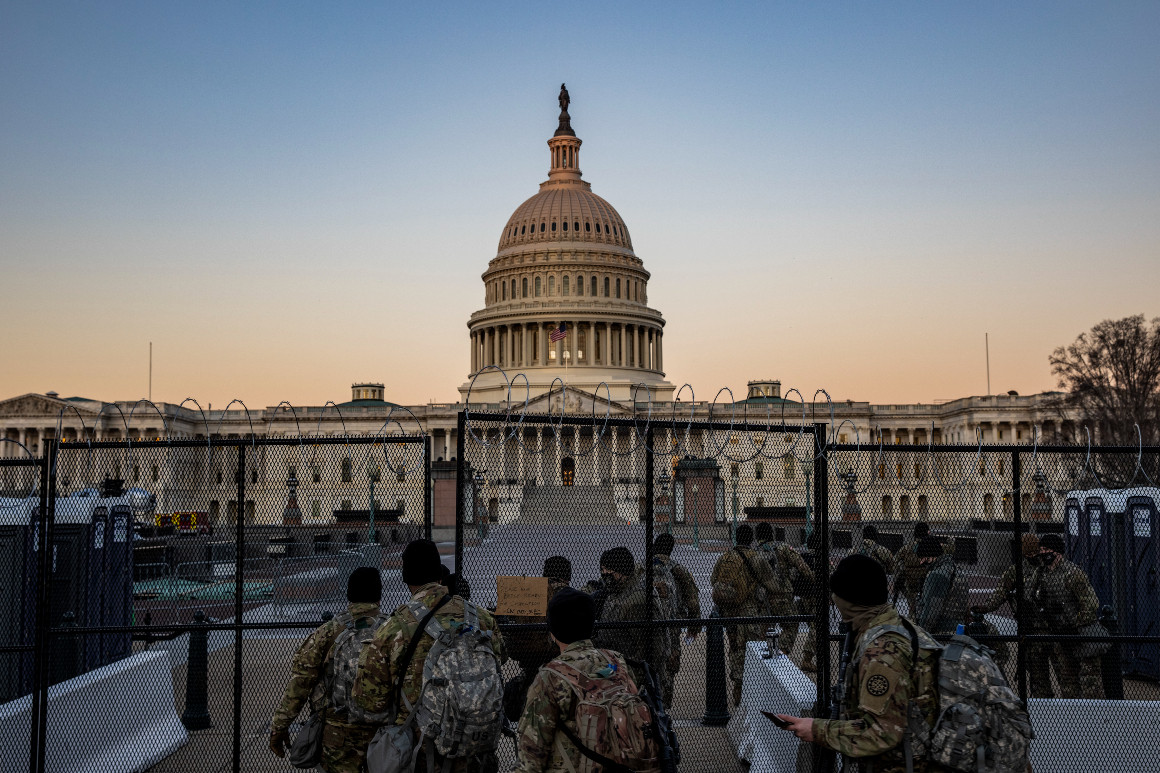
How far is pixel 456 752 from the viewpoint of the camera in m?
5.46

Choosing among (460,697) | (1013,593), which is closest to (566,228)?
(1013,593)

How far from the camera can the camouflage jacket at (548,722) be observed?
16.4 ft

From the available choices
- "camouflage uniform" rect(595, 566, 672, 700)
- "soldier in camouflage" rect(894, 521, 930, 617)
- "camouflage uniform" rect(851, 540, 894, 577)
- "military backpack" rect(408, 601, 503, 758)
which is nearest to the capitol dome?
"camouflage uniform" rect(851, 540, 894, 577)

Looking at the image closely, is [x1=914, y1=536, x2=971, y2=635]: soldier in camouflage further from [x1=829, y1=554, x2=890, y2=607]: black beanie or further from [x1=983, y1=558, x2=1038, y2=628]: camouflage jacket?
[x1=829, y1=554, x2=890, y2=607]: black beanie

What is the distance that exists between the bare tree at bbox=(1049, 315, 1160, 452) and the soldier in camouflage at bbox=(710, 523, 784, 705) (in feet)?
152

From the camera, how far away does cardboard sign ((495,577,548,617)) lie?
820 cm

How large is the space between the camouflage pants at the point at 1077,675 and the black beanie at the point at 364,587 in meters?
7.82

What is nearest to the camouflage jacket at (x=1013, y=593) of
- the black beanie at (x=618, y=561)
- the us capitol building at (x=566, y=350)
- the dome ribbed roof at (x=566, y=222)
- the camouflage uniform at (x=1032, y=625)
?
the camouflage uniform at (x=1032, y=625)

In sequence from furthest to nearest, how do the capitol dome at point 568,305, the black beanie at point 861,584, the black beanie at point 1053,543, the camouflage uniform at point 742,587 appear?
the capitol dome at point 568,305
the camouflage uniform at point 742,587
the black beanie at point 1053,543
the black beanie at point 861,584

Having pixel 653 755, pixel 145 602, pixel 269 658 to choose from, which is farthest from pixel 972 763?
pixel 145 602

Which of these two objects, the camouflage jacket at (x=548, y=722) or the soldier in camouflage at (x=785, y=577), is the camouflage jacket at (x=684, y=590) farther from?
the camouflage jacket at (x=548, y=722)

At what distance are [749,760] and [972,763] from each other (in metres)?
5.10

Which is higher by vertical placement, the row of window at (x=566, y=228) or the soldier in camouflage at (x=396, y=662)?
the row of window at (x=566, y=228)

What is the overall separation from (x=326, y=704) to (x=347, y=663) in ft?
1.06
